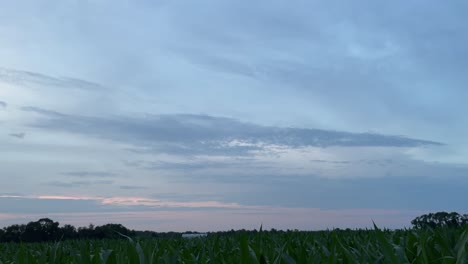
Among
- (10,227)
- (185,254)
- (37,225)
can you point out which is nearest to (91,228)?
(37,225)

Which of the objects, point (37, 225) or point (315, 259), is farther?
point (37, 225)

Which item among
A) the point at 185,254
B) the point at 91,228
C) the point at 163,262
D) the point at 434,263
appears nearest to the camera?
the point at 434,263

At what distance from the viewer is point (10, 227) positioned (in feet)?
100

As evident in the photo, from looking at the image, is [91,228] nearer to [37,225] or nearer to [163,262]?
[37,225]

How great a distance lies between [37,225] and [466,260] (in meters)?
29.0

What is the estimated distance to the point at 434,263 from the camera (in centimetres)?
311

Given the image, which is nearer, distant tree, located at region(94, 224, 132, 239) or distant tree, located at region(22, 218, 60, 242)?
distant tree, located at region(94, 224, 132, 239)

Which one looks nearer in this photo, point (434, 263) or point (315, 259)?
point (315, 259)

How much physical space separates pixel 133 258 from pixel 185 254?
85cm

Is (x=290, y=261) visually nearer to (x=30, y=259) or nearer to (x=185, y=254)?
(x=185, y=254)

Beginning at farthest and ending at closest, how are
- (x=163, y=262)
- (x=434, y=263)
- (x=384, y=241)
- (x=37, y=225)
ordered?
(x=37, y=225) → (x=163, y=262) → (x=434, y=263) → (x=384, y=241)

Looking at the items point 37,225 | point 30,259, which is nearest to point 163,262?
point 30,259

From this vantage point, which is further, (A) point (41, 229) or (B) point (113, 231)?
(A) point (41, 229)

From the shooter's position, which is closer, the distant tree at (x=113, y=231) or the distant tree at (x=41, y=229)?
the distant tree at (x=113, y=231)
